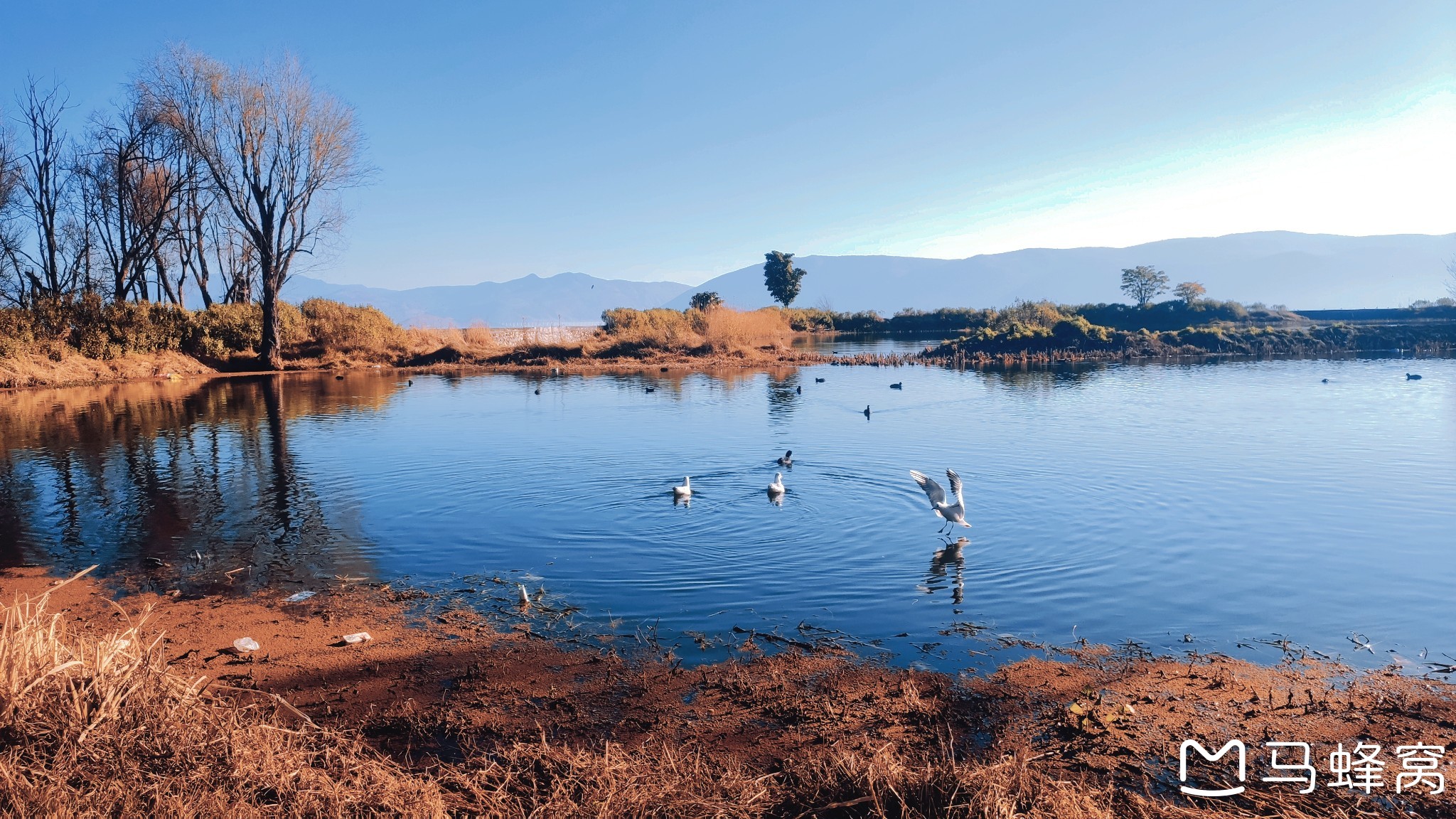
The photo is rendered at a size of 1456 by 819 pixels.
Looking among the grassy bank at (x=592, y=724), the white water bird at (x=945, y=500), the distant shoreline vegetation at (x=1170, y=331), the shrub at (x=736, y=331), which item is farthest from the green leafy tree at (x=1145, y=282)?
the grassy bank at (x=592, y=724)

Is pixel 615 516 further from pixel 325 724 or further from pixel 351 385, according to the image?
pixel 351 385

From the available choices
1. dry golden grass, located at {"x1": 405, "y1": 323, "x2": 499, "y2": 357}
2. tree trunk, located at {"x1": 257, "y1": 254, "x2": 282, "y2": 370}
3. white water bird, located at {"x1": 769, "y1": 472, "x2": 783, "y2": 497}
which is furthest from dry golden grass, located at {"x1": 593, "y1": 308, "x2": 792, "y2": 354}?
white water bird, located at {"x1": 769, "y1": 472, "x2": 783, "y2": 497}

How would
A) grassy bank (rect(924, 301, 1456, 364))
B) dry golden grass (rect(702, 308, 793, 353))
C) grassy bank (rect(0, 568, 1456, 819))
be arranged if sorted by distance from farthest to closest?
dry golden grass (rect(702, 308, 793, 353)), grassy bank (rect(924, 301, 1456, 364)), grassy bank (rect(0, 568, 1456, 819))

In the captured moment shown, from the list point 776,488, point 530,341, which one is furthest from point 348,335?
point 776,488

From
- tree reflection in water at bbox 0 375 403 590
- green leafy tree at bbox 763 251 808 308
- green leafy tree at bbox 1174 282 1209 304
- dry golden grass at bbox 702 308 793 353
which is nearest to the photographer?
tree reflection in water at bbox 0 375 403 590

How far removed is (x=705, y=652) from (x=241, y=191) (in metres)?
38.1

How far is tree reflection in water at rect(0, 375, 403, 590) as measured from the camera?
8219mm

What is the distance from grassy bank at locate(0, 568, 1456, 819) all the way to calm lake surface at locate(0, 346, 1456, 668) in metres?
0.73

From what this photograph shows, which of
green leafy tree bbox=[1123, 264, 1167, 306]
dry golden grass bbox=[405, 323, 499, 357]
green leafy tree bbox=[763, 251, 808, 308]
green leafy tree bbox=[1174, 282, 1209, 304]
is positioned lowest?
dry golden grass bbox=[405, 323, 499, 357]

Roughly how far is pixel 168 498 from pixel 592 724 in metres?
9.63

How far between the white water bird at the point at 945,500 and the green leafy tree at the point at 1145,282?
6912 cm

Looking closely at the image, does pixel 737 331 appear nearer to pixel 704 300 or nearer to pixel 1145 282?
pixel 704 300

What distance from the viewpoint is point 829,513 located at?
1016 centimetres

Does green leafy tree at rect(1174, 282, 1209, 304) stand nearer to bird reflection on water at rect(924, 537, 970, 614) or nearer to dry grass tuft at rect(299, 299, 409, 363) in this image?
dry grass tuft at rect(299, 299, 409, 363)
